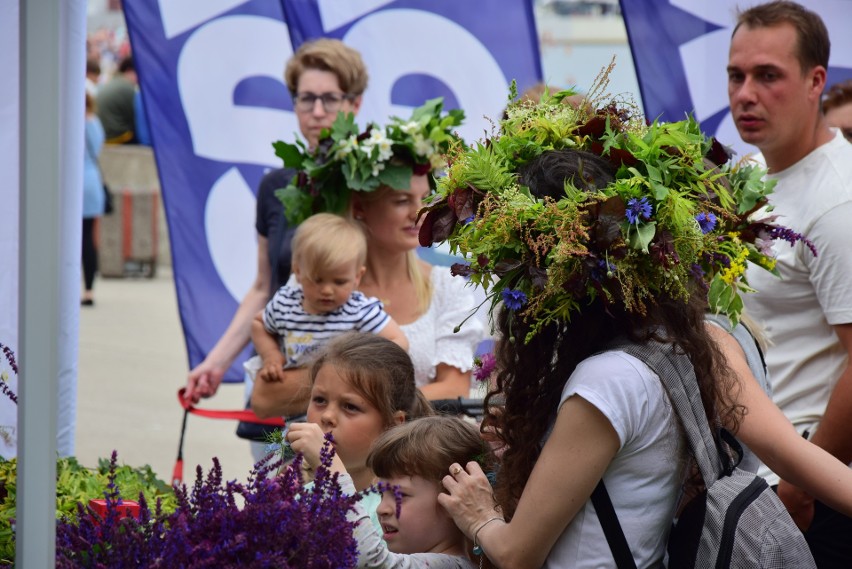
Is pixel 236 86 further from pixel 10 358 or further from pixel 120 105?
pixel 120 105

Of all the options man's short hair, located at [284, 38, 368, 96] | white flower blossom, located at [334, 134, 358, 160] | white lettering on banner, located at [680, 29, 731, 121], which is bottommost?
white flower blossom, located at [334, 134, 358, 160]

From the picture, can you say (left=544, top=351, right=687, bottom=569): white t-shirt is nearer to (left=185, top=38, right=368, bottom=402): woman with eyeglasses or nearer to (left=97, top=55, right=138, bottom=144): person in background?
(left=185, top=38, right=368, bottom=402): woman with eyeglasses

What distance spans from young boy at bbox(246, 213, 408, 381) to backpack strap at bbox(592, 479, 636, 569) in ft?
5.32

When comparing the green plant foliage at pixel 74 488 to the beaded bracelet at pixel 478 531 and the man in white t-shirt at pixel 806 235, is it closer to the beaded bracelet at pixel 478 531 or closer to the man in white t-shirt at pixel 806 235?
the beaded bracelet at pixel 478 531

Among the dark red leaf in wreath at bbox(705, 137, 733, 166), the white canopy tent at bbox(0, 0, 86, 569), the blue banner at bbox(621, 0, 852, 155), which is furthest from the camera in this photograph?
the blue banner at bbox(621, 0, 852, 155)

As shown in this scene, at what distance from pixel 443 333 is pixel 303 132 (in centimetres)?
123

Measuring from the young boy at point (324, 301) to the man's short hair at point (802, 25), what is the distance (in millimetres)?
1551

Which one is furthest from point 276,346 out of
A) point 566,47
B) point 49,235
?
point 566,47

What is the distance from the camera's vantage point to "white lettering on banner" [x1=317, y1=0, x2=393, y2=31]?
19.2ft

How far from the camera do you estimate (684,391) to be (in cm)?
234

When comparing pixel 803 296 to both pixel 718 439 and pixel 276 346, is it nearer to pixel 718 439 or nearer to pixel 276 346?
pixel 718 439

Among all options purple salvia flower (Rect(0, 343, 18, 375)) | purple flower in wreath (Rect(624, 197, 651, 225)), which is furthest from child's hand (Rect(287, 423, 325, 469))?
purple flower in wreath (Rect(624, 197, 651, 225))

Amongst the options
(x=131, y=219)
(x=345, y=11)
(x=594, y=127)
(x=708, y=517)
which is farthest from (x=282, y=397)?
(x=131, y=219)

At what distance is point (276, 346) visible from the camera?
162 inches
